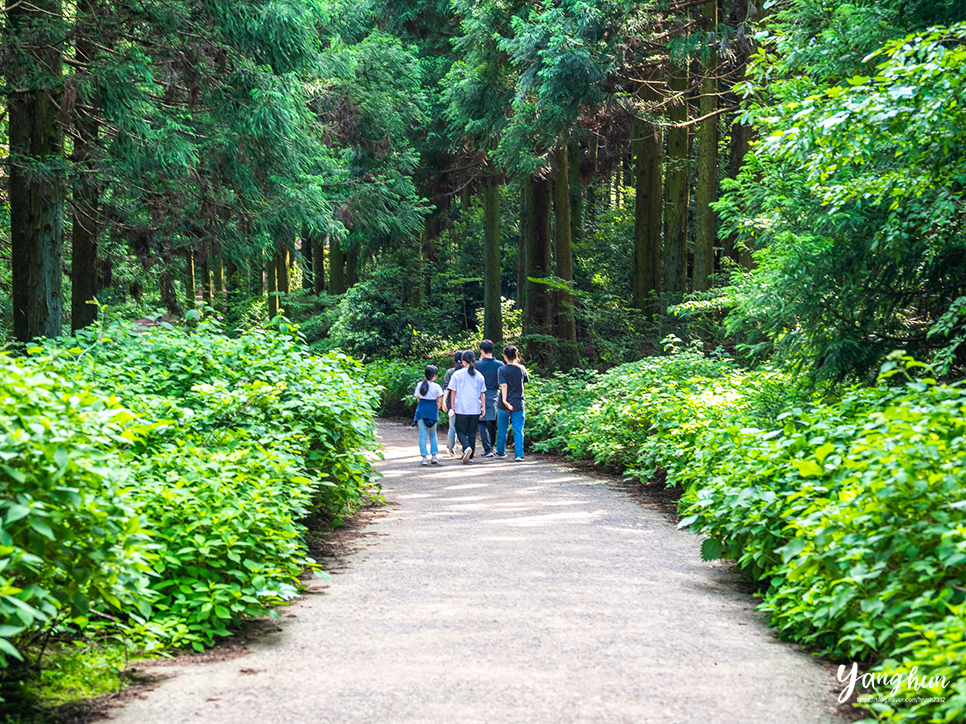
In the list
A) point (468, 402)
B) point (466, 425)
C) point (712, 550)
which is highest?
point (468, 402)

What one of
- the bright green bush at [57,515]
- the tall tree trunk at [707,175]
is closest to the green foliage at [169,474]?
the bright green bush at [57,515]

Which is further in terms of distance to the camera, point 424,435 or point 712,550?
point 424,435

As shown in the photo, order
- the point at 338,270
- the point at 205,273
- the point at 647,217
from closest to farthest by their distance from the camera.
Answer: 1. the point at 647,217
2. the point at 338,270
3. the point at 205,273

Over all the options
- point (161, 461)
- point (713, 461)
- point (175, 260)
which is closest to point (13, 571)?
point (161, 461)

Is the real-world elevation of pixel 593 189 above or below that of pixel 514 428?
above

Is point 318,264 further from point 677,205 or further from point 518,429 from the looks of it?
point 518,429

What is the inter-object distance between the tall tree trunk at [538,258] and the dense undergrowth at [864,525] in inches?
577

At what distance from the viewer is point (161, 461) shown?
571 centimetres

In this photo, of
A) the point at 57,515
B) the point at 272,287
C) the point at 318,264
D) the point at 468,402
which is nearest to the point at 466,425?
the point at 468,402

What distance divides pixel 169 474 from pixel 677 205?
14.8 metres

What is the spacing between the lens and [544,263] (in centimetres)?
2309

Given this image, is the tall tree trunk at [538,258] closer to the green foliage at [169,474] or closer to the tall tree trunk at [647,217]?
the tall tree trunk at [647,217]

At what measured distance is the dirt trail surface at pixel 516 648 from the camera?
3.93 metres

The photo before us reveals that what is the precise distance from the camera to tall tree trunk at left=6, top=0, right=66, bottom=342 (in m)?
12.0
